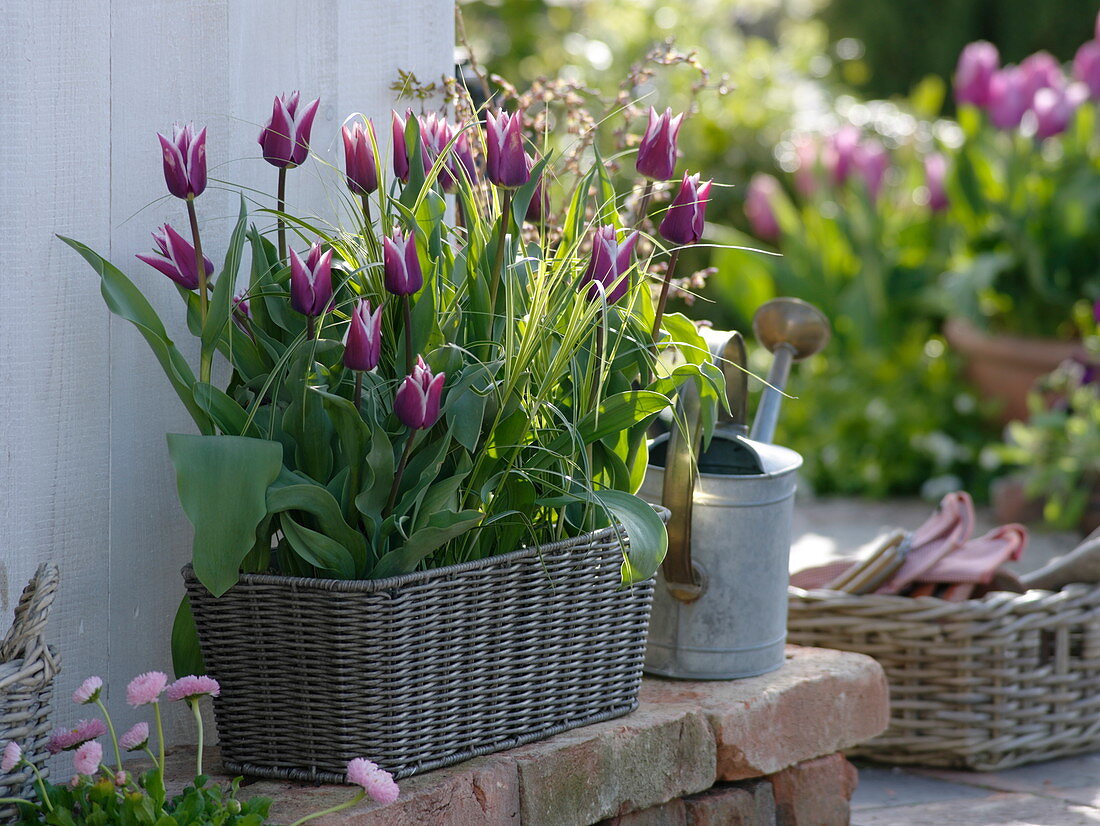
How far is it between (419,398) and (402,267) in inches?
5.0

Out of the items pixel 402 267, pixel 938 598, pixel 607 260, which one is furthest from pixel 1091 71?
pixel 402 267

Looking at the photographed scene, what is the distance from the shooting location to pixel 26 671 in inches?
50.7

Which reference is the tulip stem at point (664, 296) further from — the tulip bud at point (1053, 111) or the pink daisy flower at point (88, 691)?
the tulip bud at point (1053, 111)

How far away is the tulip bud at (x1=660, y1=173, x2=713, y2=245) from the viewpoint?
59.4 inches

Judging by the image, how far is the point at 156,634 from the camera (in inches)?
63.8

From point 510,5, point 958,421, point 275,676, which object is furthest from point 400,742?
point 510,5

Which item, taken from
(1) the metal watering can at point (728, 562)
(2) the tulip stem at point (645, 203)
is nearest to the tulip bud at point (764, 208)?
(2) the tulip stem at point (645, 203)

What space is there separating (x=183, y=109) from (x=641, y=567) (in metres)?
0.73

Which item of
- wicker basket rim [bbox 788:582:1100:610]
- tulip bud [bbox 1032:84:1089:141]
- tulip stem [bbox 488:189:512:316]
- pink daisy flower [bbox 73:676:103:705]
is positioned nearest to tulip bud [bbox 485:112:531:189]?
tulip stem [bbox 488:189:512:316]

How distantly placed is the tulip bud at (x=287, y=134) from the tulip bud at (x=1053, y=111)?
3480 millimetres

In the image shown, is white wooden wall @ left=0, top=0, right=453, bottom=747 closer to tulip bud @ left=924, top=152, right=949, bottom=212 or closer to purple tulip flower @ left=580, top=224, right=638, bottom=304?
purple tulip flower @ left=580, top=224, right=638, bottom=304

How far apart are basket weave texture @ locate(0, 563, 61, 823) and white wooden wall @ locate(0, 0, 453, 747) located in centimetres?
17

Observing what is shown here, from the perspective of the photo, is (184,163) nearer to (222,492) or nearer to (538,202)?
(222,492)

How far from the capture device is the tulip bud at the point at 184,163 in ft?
4.50
